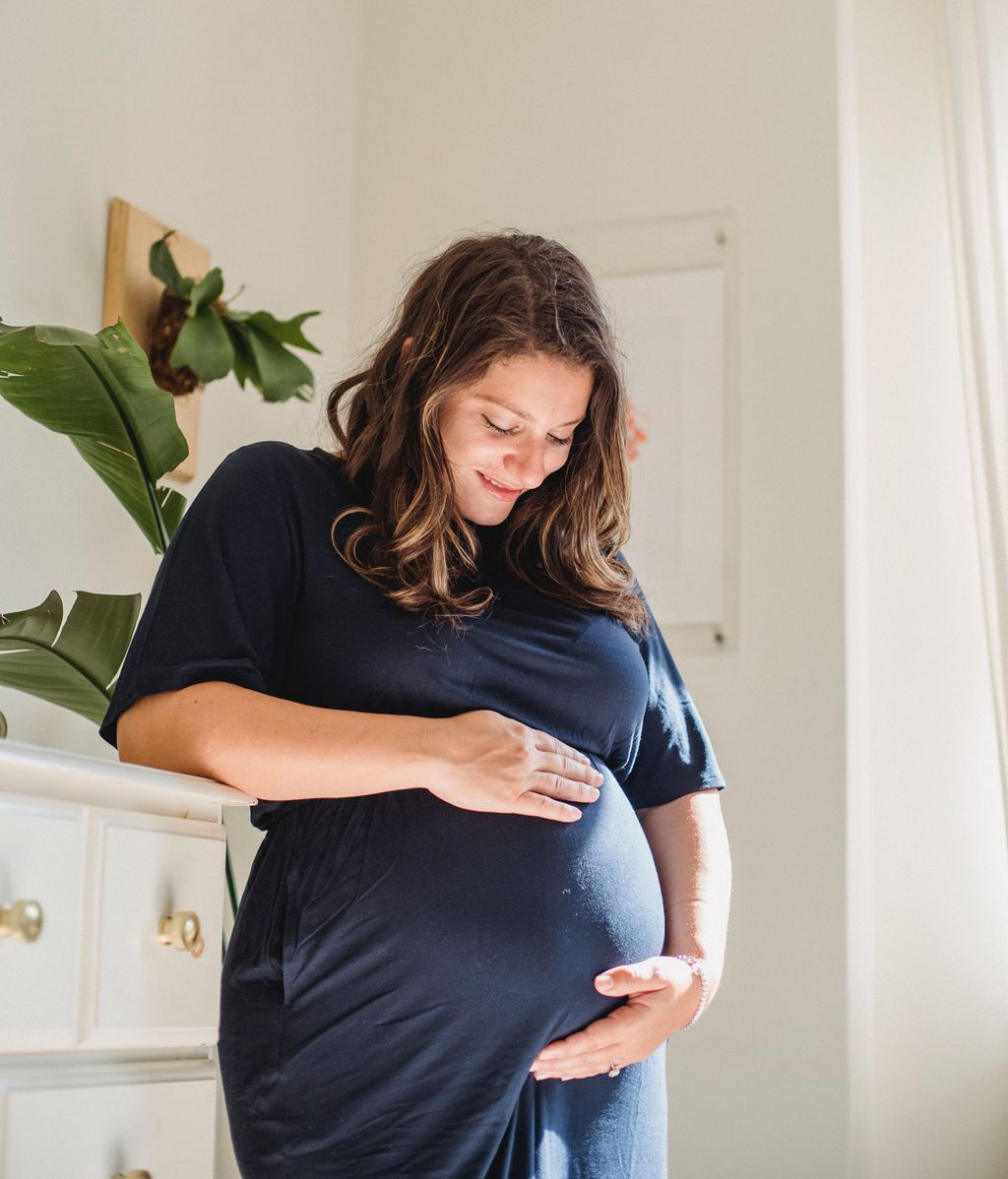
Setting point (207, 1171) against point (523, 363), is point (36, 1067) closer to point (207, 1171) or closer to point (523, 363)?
point (207, 1171)

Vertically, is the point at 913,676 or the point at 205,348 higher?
the point at 205,348

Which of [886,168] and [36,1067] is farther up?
[886,168]

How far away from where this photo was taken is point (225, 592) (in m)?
1.06

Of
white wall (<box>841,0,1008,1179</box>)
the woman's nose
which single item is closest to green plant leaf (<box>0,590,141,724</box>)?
the woman's nose

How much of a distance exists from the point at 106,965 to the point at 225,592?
0.32 metres

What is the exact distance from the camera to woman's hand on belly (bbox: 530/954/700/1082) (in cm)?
109

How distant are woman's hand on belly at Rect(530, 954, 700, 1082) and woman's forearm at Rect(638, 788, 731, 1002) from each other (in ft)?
0.20

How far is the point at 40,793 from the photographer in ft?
2.67

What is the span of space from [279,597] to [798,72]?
177 cm

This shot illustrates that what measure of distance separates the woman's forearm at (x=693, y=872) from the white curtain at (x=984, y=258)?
103 centimetres

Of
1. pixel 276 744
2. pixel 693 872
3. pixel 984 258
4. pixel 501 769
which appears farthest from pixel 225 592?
pixel 984 258

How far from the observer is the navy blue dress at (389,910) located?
1.04m

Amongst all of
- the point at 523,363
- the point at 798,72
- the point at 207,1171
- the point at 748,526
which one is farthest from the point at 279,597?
the point at 798,72

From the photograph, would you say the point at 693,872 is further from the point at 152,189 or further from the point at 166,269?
the point at 152,189
